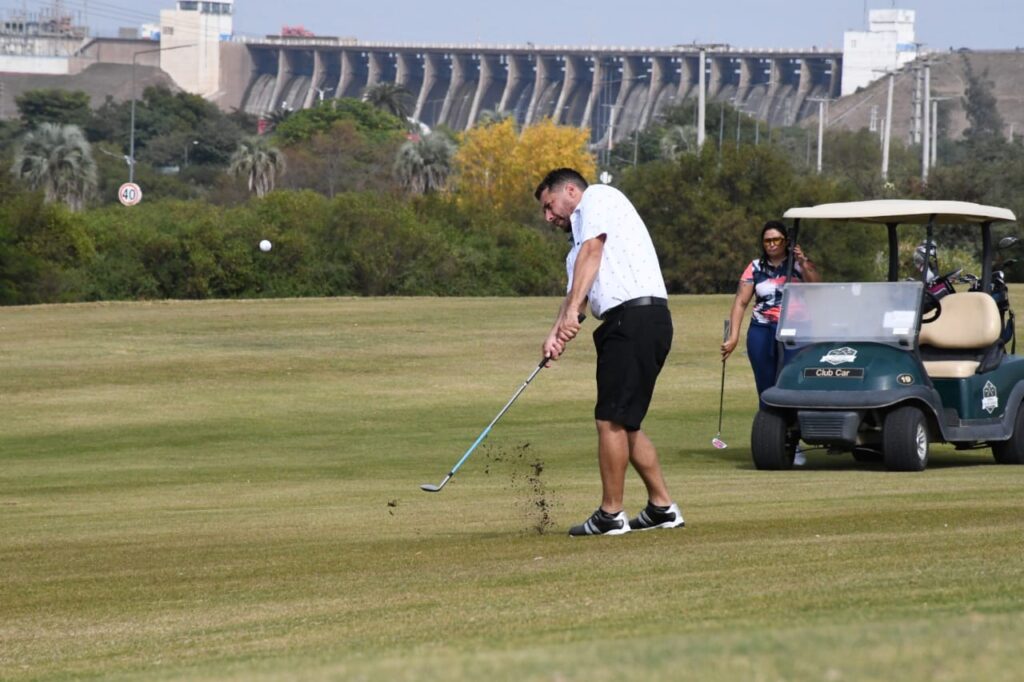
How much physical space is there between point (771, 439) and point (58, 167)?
90611 millimetres

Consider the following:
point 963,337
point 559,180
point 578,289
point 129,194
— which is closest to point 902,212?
point 963,337

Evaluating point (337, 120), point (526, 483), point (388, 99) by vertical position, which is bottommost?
point (526, 483)

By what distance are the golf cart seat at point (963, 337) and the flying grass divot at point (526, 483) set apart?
10.4ft

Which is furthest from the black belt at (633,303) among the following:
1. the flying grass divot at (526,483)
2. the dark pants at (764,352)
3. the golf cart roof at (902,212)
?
the dark pants at (764,352)

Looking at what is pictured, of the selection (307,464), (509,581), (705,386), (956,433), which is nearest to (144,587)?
(509,581)

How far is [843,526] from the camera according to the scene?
27.9 feet

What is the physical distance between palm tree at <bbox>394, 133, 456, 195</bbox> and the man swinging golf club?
10371cm

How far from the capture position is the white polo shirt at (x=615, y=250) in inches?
330

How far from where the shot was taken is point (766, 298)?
45.5 feet

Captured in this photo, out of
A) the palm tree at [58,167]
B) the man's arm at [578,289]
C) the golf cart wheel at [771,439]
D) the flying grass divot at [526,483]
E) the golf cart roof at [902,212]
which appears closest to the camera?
the man's arm at [578,289]

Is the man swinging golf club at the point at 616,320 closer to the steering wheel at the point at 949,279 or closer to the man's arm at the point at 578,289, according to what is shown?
the man's arm at the point at 578,289

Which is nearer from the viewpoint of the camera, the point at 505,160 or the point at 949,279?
the point at 949,279

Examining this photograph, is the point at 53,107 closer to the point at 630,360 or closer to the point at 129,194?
the point at 129,194

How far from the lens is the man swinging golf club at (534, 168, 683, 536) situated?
8.35 meters
